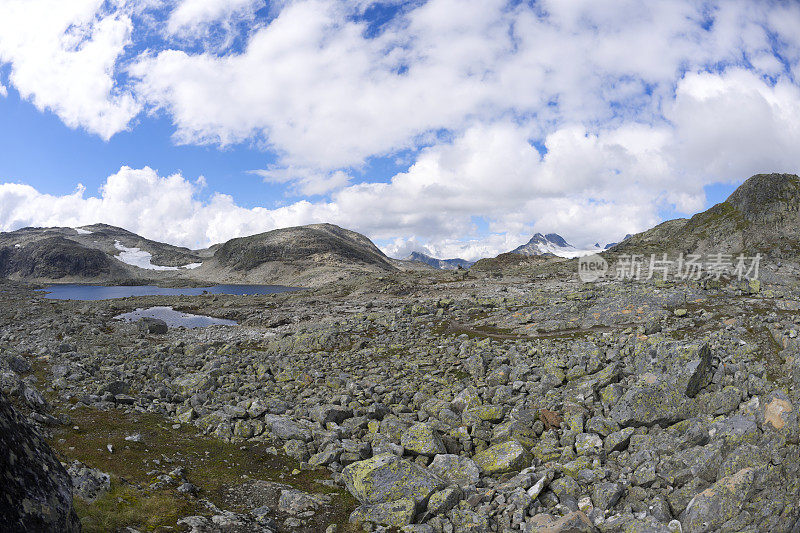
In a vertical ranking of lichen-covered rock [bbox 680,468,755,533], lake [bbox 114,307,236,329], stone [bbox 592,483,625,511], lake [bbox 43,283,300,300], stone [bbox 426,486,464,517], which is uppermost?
lake [bbox 43,283,300,300]

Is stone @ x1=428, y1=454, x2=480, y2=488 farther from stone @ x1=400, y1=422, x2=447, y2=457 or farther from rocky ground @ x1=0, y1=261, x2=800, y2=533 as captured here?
stone @ x1=400, y1=422, x2=447, y2=457

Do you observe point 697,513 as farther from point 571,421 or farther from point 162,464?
point 162,464

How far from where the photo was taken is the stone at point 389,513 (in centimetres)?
1206

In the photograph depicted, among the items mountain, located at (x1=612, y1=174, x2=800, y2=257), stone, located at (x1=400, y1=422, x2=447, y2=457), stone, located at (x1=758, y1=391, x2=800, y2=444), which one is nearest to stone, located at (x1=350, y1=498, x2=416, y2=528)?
stone, located at (x1=400, y1=422, x2=447, y2=457)

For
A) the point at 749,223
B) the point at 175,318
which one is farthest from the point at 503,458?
the point at 749,223

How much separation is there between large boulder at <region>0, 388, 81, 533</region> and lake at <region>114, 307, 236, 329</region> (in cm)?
5210

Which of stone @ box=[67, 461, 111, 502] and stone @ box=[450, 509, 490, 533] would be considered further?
stone @ box=[450, 509, 490, 533]

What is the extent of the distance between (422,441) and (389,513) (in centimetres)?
366

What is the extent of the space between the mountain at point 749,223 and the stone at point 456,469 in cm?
10548

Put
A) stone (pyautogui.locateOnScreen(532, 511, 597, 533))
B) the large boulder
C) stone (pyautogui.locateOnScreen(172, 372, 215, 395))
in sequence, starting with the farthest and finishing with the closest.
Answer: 1. stone (pyautogui.locateOnScreen(172, 372, 215, 395))
2. stone (pyautogui.locateOnScreen(532, 511, 597, 533))
3. the large boulder

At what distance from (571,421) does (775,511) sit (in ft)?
21.2

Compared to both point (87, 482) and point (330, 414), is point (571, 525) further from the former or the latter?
point (87, 482)

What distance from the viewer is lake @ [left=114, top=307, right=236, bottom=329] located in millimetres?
59125

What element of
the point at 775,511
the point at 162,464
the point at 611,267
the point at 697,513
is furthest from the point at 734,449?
the point at 611,267
